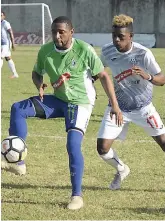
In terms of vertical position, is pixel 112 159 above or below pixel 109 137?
below

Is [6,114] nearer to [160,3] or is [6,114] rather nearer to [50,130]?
[50,130]

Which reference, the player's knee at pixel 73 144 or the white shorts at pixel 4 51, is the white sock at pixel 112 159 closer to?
the player's knee at pixel 73 144

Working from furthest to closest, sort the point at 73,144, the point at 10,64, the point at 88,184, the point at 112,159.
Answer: the point at 10,64
the point at 88,184
the point at 112,159
the point at 73,144

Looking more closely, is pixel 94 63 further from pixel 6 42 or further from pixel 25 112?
pixel 6 42

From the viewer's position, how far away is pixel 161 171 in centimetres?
743

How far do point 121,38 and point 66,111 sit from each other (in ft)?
3.18

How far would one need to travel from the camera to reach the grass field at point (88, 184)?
568cm

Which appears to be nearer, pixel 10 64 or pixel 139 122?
pixel 139 122

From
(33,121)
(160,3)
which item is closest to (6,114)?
(33,121)

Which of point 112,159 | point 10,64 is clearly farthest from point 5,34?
point 112,159

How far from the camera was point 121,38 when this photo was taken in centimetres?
616

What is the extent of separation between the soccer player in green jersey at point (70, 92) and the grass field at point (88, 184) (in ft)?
1.01

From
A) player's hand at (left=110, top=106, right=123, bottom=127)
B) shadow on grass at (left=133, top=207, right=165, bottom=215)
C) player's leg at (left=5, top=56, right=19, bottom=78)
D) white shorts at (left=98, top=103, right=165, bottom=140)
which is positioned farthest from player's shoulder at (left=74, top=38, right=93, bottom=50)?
player's leg at (left=5, top=56, right=19, bottom=78)

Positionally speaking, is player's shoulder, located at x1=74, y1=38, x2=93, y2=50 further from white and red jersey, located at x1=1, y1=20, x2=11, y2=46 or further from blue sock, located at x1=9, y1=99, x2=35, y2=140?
white and red jersey, located at x1=1, y1=20, x2=11, y2=46
